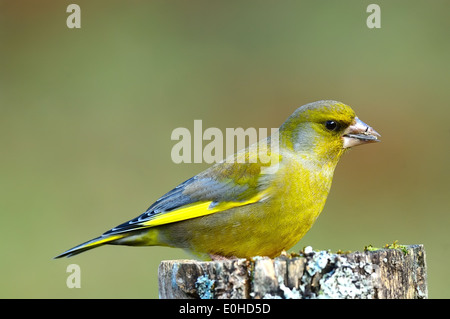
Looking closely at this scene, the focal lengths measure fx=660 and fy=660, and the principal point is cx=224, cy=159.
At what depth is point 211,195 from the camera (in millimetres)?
5152

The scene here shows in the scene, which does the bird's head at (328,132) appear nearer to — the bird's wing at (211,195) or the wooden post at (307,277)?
the bird's wing at (211,195)

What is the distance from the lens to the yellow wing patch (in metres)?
4.98

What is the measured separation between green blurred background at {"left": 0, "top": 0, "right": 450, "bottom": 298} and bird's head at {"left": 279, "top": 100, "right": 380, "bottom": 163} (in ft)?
10.3

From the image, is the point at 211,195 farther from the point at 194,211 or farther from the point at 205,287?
the point at 205,287

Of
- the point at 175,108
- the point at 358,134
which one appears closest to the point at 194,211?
the point at 358,134

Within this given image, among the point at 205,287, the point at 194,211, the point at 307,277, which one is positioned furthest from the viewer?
the point at 194,211

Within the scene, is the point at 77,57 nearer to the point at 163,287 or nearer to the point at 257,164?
the point at 257,164

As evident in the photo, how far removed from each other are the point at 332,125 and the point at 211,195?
3.70 feet

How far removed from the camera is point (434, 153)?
9.54 meters

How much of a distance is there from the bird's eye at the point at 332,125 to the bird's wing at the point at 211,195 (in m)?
0.61

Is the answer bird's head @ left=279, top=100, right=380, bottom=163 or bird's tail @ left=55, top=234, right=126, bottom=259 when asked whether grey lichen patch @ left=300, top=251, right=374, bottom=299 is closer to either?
bird's head @ left=279, top=100, right=380, bottom=163

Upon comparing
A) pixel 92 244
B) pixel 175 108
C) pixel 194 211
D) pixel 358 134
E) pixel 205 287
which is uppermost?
pixel 175 108

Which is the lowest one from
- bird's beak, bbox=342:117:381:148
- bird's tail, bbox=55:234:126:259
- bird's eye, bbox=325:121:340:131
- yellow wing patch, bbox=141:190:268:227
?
bird's tail, bbox=55:234:126:259

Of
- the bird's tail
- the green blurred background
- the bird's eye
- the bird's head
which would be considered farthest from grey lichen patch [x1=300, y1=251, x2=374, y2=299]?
the green blurred background
